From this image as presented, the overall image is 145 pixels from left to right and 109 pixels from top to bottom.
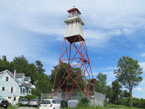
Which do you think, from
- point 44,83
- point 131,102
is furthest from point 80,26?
point 131,102

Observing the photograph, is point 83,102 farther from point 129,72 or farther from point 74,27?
point 129,72

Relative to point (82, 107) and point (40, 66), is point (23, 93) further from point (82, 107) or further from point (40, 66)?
point (40, 66)

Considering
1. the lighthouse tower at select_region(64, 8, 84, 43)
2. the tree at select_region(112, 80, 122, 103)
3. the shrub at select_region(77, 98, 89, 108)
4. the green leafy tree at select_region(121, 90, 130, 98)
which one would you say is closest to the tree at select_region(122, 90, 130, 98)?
the green leafy tree at select_region(121, 90, 130, 98)

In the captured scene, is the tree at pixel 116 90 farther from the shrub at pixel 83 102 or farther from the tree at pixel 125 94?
the shrub at pixel 83 102

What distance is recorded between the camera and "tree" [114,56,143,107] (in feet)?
176

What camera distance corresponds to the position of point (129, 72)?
5397cm

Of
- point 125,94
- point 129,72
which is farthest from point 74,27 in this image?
point 125,94

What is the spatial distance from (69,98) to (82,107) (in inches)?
133

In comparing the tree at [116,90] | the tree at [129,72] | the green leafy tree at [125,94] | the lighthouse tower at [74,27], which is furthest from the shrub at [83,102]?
the tree at [116,90]

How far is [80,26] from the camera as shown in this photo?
94.6 feet

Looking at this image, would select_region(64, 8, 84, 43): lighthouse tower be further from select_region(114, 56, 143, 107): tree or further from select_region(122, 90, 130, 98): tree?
select_region(122, 90, 130, 98): tree

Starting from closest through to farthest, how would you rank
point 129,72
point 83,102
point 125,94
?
point 83,102 → point 129,72 → point 125,94

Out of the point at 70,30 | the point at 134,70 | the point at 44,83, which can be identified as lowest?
the point at 44,83

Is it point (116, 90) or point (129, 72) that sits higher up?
point (129, 72)
